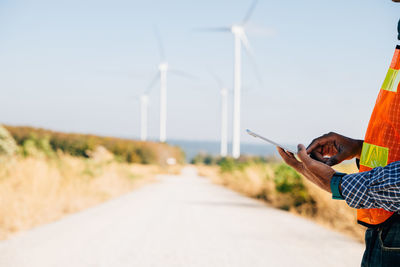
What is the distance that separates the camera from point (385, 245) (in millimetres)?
1810

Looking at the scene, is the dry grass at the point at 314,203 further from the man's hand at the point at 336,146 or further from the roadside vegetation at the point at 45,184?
the man's hand at the point at 336,146

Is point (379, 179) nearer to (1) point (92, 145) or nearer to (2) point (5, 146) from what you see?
(2) point (5, 146)

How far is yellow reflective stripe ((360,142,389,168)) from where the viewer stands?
1.89 meters

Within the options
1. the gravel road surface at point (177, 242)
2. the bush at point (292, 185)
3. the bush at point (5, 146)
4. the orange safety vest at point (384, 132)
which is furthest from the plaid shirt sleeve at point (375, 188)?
the bush at point (5, 146)

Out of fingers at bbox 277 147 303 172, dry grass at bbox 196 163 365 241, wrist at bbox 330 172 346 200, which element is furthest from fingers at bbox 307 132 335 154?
dry grass at bbox 196 163 365 241

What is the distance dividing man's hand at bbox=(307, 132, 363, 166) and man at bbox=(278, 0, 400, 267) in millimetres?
210

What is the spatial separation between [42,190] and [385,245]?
9.80 m

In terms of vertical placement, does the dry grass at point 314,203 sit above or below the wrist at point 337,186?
below

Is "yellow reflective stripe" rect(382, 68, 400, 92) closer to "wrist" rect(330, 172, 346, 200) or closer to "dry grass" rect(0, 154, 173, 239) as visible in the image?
"wrist" rect(330, 172, 346, 200)

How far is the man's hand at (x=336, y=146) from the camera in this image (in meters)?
2.27

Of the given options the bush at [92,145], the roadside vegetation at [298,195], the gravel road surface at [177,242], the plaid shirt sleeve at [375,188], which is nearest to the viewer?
the plaid shirt sleeve at [375,188]

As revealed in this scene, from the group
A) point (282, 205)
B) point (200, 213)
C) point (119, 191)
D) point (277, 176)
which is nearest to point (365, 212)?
point (200, 213)

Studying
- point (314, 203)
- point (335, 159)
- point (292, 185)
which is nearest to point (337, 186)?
point (335, 159)

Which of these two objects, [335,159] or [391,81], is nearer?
[391,81]
